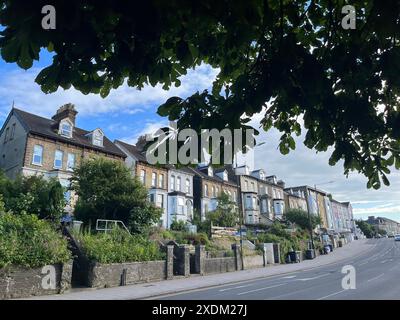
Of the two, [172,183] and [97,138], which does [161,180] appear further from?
[97,138]

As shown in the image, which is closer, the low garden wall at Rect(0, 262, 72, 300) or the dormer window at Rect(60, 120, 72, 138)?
the low garden wall at Rect(0, 262, 72, 300)

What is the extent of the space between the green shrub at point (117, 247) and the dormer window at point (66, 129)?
1744 centimetres

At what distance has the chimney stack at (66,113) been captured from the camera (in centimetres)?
3694

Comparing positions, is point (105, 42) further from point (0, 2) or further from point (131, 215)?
point (131, 215)

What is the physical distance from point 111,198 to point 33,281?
11.4m

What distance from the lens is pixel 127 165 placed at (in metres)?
41.8

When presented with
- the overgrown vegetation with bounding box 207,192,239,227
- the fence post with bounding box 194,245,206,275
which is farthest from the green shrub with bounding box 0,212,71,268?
the overgrown vegetation with bounding box 207,192,239,227

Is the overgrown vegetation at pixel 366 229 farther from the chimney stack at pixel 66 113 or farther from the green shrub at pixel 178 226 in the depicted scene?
the chimney stack at pixel 66 113

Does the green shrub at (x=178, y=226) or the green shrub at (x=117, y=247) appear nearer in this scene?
the green shrub at (x=117, y=247)

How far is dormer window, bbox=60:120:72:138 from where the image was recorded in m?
35.2

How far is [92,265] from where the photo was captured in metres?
17.6

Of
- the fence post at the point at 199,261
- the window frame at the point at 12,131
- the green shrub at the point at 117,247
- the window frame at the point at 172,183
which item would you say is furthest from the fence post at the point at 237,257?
the window frame at the point at 12,131

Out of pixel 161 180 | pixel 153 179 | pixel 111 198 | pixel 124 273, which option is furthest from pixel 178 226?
pixel 124 273

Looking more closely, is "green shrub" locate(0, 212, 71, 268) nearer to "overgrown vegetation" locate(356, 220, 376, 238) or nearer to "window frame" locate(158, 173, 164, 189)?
"window frame" locate(158, 173, 164, 189)
